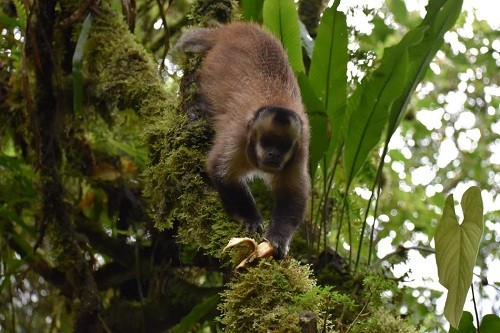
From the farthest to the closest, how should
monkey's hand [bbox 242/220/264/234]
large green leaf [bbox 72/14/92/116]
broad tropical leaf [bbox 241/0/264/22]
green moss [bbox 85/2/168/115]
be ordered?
broad tropical leaf [bbox 241/0/264/22], large green leaf [bbox 72/14/92/116], green moss [bbox 85/2/168/115], monkey's hand [bbox 242/220/264/234]

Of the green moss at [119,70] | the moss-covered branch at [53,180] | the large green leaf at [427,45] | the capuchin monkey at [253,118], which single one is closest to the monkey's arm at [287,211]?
the capuchin monkey at [253,118]

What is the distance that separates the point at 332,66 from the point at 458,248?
1.46 m

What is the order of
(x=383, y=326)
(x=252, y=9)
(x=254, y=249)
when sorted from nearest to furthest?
(x=254, y=249), (x=383, y=326), (x=252, y=9)

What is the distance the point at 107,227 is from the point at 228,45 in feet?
4.72

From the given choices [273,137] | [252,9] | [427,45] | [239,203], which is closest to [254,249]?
[239,203]

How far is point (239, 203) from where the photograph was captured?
117 inches

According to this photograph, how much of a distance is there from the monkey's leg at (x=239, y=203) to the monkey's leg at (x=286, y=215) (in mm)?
85

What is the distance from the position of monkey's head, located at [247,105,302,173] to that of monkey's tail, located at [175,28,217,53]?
0.69 meters

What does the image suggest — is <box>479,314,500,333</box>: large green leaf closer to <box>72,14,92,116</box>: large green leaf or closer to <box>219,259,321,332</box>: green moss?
<box>219,259,321,332</box>: green moss

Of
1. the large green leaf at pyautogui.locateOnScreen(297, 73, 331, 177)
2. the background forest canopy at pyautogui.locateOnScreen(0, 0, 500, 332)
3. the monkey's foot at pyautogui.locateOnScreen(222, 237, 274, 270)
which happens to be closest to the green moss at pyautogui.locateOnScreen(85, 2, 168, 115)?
the background forest canopy at pyautogui.locateOnScreen(0, 0, 500, 332)

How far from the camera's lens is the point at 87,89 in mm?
4047

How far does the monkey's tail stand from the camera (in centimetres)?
414

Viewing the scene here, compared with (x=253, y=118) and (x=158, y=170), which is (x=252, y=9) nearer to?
(x=253, y=118)

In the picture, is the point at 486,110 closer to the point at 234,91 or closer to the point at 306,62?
the point at 306,62
